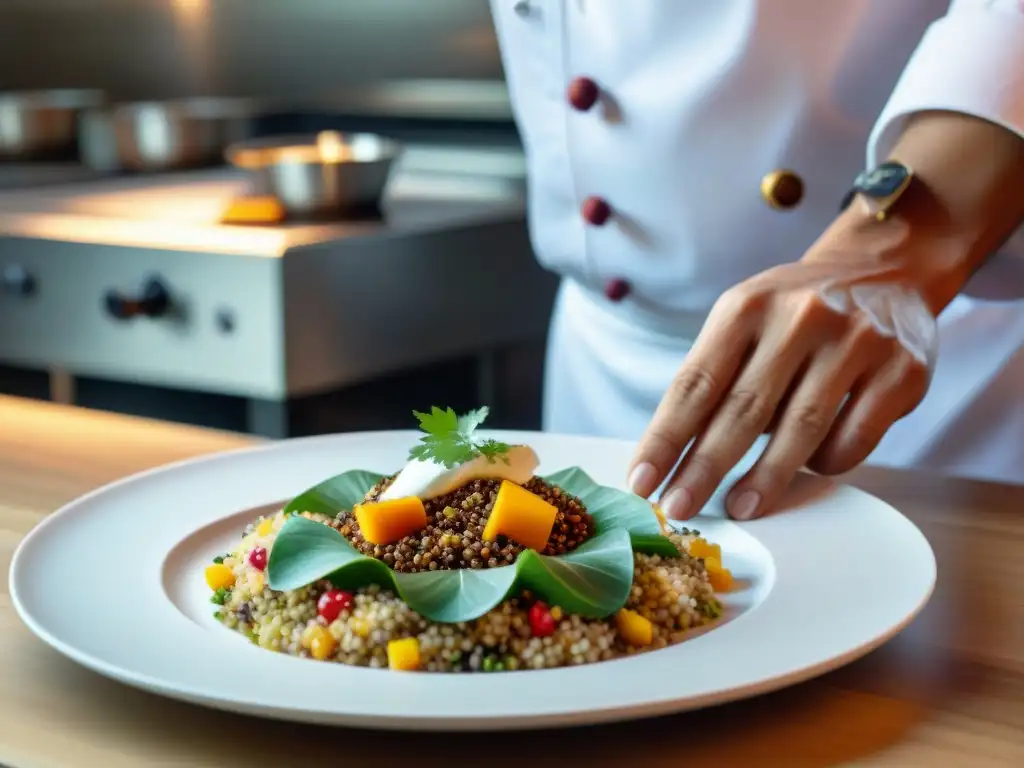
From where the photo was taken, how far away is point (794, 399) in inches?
39.1

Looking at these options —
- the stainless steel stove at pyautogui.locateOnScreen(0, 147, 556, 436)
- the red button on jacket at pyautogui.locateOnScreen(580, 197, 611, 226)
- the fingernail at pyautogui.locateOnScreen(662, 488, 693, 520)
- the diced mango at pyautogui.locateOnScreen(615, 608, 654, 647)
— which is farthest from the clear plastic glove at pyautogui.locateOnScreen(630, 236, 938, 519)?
the stainless steel stove at pyautogui.locateOnScreen(0, 147, 556, 436)

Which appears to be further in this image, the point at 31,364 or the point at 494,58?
the point at 494,58

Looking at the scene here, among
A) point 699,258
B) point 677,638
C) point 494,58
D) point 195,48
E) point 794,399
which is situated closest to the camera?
point 677,638

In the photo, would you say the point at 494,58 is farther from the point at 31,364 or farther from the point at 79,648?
the point at 79,648

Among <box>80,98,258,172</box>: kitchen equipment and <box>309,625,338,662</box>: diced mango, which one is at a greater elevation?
<box>309,625,338,662</box>: diced mango

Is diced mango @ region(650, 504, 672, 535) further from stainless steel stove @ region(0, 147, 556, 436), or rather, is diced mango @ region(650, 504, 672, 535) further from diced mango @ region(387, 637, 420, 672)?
stainless steel stove @ region(0, 147, 556, 436)

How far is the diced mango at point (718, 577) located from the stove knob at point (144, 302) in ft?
4.45

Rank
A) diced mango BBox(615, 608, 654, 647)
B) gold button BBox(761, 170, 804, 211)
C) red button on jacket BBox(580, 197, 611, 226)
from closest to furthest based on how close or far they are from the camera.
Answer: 1. diced mango BBox(615, 608, 654, 647)
2. gold button BBox(761, 170, 804, 211)
3. red button on jacket BBox(580, 197, 611, 226)

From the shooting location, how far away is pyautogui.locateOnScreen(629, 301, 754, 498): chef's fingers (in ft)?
3.12

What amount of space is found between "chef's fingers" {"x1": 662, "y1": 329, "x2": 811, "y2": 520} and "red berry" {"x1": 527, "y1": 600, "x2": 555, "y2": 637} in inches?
10.2

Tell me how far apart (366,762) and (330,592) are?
0.15 m

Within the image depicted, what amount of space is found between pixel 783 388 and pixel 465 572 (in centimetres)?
35

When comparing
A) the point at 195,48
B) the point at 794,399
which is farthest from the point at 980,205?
the point at 195,48

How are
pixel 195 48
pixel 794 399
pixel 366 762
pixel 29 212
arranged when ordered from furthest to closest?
pixel 195 48
pixel 29 212
pixel 794 399
pixel 366 762
